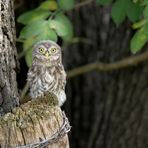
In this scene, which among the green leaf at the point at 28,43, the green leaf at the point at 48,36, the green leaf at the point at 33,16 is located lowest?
the green leaf at the point at 28,43

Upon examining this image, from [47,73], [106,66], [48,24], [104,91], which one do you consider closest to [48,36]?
[48,24]

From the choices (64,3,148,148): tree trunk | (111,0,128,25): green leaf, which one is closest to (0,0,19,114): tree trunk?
(111,0,128,25): green leaf

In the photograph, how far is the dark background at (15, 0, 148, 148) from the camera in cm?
472

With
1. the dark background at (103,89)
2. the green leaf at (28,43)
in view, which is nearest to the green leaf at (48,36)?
the green leaf at (28,43)

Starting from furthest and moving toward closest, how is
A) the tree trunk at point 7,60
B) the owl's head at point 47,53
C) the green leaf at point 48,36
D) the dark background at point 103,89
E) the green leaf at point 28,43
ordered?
the dark background at point 103,89 → the green leaf at point 28,43 → the green leaf at point 48,36 → the owl's head at point 47,53 → the tree trunk at point 7,60

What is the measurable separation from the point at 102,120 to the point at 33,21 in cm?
196

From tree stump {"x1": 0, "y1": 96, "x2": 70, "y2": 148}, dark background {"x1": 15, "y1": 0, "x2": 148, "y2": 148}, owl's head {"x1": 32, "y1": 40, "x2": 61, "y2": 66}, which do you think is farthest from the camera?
dark background {"x1": 15, "y1": 0, "x2": 148, "y2": 148}

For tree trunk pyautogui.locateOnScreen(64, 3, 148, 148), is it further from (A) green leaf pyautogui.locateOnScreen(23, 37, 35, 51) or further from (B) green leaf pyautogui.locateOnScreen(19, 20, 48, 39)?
(B) green leaf pyautogui.locateOnScreen(19, 20, 48, 39)

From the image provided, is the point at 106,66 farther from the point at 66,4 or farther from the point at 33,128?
the point at 33,128

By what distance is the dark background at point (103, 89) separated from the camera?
186 inches

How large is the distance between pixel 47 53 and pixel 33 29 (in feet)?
0.93

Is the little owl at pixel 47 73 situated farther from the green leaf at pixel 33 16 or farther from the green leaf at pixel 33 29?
the green leaf at pixel 33 16

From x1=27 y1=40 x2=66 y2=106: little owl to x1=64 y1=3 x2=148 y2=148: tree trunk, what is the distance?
6.23ft

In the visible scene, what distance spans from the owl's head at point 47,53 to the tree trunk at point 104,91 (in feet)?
6.25
